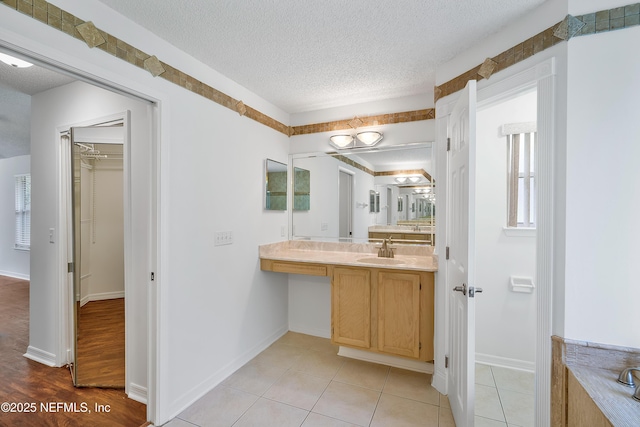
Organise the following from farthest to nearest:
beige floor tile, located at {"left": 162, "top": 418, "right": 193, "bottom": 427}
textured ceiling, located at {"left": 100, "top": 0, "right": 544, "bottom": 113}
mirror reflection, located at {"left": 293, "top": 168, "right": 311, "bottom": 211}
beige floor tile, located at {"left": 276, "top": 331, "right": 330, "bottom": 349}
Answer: mirror reflection, located at {"left": 293, "top": 168, "right": 311, "bottom": 211} → beige floor tile, located at {"left": 276, "top": 331, "right": 330, "bottom": 349} → beige floor tile, located at {"left": 162, "top": 418, "right": 193, "bottom": 427} → textured ceiling, located at {"left": 100, "top": 0, "right": 544, "bottom": 113}

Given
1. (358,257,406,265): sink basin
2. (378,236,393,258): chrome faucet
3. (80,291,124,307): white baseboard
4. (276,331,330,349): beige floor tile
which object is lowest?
(276,331,330,349): beige floor tile

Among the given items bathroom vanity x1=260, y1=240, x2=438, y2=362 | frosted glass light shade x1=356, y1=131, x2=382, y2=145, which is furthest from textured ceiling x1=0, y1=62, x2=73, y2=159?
frosted glass light shade x1=356, y1=131, x2=382, y2=145

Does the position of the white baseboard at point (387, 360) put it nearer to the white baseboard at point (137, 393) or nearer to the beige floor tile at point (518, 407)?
the beige floor tile at point (518, 407)

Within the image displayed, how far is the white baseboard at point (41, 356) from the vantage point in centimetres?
237

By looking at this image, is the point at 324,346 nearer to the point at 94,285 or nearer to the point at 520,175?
the point at 520,175

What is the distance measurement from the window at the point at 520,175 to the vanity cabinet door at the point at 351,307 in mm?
1409

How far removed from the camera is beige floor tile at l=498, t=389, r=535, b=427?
1787 mm

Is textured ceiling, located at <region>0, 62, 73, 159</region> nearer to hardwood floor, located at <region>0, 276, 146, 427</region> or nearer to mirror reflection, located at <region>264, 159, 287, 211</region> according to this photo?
mirror reflection, located at <region>264, 159, 287, 211</region>

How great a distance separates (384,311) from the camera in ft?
7.47

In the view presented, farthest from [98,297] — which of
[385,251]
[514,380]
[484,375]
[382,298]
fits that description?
[514,380]

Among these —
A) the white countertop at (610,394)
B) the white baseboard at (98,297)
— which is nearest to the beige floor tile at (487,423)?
the white countertop at (610,394)

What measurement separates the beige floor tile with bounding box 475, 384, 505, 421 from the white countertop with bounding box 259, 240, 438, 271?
996mm

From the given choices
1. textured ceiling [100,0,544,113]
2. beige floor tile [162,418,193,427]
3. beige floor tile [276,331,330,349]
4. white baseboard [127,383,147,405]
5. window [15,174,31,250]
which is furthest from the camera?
window [15,174,31,250]

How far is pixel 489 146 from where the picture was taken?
2.42m
